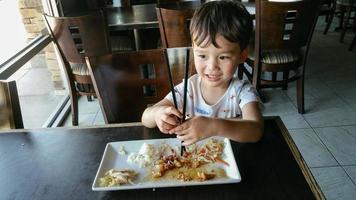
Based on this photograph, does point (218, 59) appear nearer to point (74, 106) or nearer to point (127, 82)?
point (127, 82)

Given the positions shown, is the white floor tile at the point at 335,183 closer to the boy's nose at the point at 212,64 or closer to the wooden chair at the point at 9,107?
the boy's nose at the point at 212,64

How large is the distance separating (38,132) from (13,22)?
163 centimetres

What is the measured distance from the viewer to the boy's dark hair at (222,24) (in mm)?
908

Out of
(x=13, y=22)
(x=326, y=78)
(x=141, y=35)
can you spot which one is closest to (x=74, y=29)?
(x=13, y=22)

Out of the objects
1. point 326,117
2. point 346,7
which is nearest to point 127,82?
point 326,117

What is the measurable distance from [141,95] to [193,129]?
513 millimetres

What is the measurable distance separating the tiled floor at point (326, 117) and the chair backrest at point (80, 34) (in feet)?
2.31

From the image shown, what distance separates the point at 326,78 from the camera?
322 cm

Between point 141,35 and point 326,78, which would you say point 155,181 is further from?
point 326,78

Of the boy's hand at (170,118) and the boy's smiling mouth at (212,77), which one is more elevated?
the boy's smiling mouth at (212,77)

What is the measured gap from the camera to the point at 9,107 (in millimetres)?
1062

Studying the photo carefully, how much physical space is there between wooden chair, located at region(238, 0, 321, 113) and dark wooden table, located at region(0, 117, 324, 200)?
4.63 feet

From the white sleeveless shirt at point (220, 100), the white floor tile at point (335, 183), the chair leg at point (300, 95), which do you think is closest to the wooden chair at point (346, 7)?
the chair leg at point (300, 95)

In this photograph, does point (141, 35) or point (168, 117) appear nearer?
point (168, 117)
